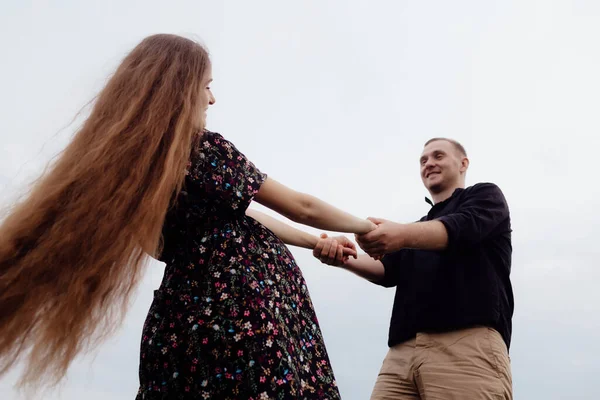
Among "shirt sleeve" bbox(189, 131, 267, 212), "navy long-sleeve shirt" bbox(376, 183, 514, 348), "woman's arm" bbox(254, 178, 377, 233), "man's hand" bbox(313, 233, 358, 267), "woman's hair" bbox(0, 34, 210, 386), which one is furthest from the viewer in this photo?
"man's hand" bbox(313, 233, 358, 267)

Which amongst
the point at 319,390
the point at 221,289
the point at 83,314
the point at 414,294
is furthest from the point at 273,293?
the point at 414,294

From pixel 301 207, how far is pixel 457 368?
1.68 meters

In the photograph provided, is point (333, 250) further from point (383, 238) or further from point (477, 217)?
point (477, 217)

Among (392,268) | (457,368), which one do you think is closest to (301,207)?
(457,368)

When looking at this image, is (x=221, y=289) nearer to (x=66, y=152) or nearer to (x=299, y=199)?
(x=299, y=199)

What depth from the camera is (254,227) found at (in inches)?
113

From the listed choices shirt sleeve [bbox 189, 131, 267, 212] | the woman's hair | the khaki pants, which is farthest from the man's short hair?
the woman's hair

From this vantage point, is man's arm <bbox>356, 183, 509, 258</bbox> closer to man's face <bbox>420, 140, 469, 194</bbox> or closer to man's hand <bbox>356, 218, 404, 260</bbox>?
man's hand <bbox>356, 218, 404, 260</bbox>

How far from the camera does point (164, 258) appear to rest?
2.88m

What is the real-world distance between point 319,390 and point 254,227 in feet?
2.56

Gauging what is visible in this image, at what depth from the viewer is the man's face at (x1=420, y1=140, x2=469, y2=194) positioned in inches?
188

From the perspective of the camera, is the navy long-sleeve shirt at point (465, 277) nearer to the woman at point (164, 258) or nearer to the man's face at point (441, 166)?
the man's face at point (441, 166)

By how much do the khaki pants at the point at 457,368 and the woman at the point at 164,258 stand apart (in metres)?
1.41

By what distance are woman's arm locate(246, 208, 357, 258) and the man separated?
53mm
